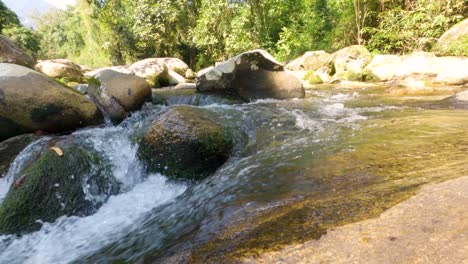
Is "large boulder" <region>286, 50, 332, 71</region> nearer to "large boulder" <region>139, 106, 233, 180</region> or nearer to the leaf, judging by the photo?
"large boulder" <region>139, 106, 233, 180</region>

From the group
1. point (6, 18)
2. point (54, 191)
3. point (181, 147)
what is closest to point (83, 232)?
point (54, 191)

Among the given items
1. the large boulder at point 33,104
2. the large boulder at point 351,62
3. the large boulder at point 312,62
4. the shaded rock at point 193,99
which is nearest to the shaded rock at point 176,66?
the large boulder at point 312,62

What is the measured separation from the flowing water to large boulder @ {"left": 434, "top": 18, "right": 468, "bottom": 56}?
5495 mm

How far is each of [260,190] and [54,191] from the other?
2164 millimetres

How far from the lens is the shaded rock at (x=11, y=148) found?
12.5ft

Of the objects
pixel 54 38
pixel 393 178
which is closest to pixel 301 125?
pixel 393 178

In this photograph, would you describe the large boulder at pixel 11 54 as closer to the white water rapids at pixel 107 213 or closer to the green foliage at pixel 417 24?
the white water rapids at pixel 107 213

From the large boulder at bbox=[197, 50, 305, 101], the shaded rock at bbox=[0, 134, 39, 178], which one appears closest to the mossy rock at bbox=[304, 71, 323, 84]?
the large boulder at bbox=[197, 50, 305, 101]

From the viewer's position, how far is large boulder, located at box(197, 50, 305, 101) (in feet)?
23.0

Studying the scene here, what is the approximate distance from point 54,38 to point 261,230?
56.8m

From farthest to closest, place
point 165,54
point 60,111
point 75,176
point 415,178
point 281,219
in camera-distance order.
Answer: point 165,54 → point 60,111 → point 75,176 → point 415,178 → point 281,219

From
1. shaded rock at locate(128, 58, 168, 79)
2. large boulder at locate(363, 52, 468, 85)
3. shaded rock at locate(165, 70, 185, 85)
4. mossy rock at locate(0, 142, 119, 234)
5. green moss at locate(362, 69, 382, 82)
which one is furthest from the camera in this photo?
shaded rock at locate(165, 70, 185, 85)

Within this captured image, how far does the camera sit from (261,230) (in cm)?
141

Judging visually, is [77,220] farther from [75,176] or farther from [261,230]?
[261,230]
